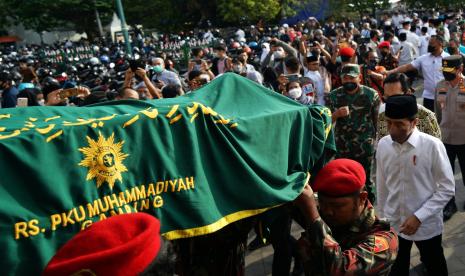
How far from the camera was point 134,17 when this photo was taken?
34500 millimetres

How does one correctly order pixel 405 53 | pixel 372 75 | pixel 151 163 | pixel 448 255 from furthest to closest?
pixel 405 53 → pixel 372 75 → pixel 448 255 → pixel 151 163

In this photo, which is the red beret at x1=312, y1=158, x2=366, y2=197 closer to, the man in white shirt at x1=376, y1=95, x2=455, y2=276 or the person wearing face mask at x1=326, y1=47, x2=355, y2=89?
the man in white shirt at x1=376, y1=95, x2=455, y2=276

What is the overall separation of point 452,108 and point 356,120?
3.72 ft

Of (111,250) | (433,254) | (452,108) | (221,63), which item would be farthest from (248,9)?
(111,250)

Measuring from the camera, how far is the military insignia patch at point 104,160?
1.92 m

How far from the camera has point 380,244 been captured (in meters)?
2.02

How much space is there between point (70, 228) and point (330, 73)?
6452 mm

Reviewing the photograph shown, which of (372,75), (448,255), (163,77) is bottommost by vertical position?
(448,255)

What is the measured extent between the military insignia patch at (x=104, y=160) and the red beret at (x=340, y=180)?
0.89m

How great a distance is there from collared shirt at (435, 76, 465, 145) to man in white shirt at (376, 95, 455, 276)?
6.27 feet

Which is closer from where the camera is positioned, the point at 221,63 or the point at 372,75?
the point at 372,75

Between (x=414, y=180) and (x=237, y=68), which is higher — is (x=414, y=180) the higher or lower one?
the higher one

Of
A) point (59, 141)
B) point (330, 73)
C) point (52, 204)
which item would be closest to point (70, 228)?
point (52, 204)

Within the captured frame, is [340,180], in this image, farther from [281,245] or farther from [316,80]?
[316,80]
